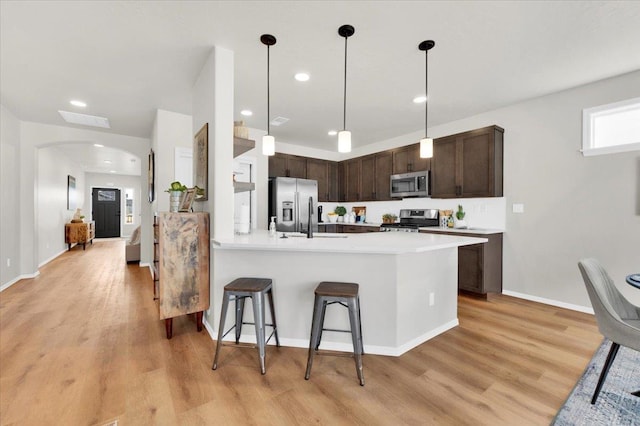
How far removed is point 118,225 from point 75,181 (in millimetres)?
2913

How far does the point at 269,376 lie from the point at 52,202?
7504mm

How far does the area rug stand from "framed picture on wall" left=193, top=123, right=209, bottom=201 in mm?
3107

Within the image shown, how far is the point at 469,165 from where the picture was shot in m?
4.18

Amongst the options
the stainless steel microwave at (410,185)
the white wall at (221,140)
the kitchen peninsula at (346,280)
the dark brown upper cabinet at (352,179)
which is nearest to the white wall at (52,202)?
the white wall at (221,140)

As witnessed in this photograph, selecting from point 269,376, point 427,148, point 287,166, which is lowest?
point 269,376

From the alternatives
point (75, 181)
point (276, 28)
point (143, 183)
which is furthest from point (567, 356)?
Result: point (75, 181)

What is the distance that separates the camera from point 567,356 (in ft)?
7.62

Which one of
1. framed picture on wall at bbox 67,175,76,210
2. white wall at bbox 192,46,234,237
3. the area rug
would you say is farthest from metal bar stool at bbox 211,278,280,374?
framed picture on wall at bbox 67,175,76,210

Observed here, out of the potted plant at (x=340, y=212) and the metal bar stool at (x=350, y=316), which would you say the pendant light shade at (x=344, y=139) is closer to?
the metal bar stool at (x=350, y=316)

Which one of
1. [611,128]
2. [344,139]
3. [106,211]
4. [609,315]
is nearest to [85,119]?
[344,139]

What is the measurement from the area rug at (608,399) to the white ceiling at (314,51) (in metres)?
2.62

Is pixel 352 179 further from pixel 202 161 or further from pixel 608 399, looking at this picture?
pixel 608 399

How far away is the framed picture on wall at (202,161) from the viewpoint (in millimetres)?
2797

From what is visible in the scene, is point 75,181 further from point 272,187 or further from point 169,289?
point 169,289
